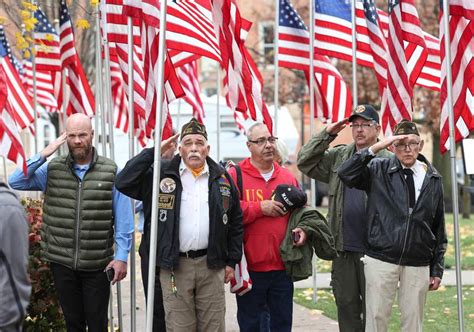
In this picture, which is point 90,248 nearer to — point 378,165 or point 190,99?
point 378,165

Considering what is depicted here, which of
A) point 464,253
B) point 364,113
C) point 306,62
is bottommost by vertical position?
point 464,253

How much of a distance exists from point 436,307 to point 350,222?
4.54 meters

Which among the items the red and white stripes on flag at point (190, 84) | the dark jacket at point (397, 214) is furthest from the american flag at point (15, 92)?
the dark jacket at point (397, 214)

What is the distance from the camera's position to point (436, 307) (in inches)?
522

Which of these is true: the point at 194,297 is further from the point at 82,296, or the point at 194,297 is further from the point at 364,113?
the point at 364,113

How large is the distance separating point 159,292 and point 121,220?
28.6 inches

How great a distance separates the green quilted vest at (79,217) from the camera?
27.1 feet

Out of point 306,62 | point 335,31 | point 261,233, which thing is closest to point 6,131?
point 261,233

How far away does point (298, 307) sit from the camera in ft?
43.2

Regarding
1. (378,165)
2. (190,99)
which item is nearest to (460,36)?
(378,165)

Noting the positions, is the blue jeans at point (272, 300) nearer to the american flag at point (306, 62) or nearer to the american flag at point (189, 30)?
the american flag at point (189, 30)

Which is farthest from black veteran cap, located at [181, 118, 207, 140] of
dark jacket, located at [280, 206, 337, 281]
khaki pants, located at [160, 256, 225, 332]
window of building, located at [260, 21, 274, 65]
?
window of building, located at [260, 21, 274, 65]

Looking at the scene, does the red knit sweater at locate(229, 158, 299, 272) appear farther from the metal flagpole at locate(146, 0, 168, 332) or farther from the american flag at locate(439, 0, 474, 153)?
the american flag at locate(439, 0, 474, 153)

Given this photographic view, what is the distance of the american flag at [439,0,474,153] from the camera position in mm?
9266
